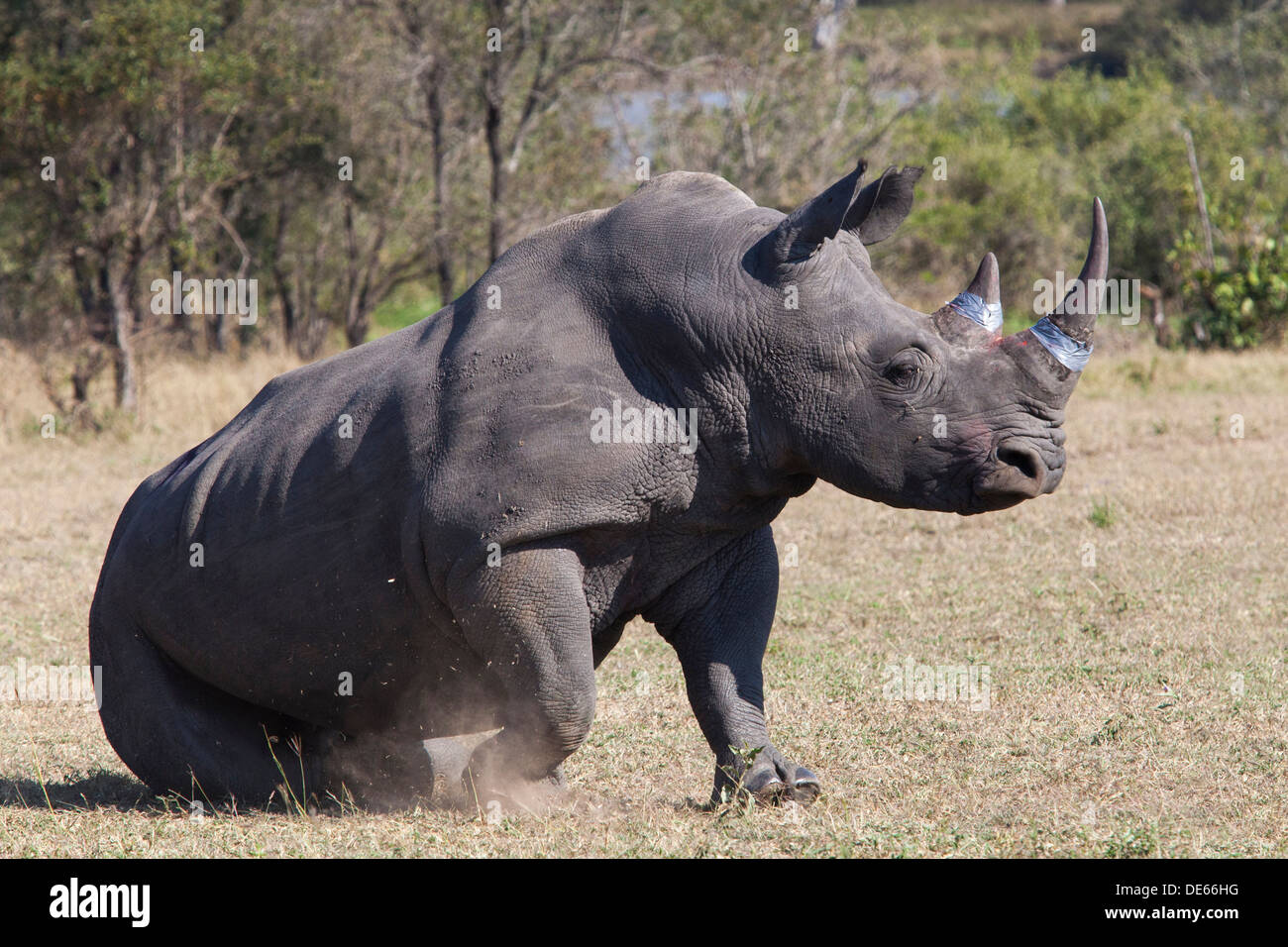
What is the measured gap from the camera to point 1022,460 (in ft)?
15.3

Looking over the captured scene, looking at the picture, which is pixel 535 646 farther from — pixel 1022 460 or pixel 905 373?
pixel 1022 460

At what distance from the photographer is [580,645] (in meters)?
4.85

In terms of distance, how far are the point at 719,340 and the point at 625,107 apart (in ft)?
75.3

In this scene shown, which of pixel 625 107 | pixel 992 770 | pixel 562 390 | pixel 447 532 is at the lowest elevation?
pixel 992 770

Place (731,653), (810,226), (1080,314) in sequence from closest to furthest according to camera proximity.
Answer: (1080,314)
(810,226)
(731,653)

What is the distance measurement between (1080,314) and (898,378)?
0.57m

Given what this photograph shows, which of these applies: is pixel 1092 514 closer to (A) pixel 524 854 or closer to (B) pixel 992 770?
(B) pixel 992 770

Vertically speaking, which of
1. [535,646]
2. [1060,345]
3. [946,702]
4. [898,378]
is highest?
[1060,345]

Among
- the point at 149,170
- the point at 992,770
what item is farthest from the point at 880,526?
the point at 149,170

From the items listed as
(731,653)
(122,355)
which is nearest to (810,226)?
(731,653)

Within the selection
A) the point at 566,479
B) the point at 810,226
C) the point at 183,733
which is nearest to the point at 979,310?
the point at 810,226

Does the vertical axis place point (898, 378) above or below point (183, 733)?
above

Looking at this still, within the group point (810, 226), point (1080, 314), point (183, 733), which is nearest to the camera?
point (1080, 314)

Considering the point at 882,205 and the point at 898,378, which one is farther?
the point at 882,205
